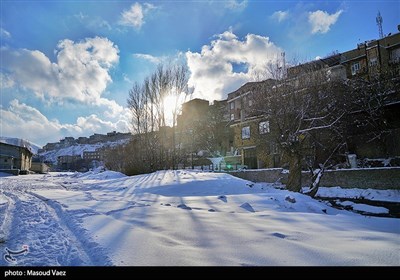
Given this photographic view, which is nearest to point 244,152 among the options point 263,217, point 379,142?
point 379,142

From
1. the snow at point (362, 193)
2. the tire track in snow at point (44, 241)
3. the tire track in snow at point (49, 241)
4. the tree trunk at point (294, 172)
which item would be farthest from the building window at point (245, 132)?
the tire track in snow at point (44, 241)

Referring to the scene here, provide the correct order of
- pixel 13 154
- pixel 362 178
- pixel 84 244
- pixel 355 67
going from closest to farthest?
pixel 84 244, pixel 362 178, pixel 355 67, pixel 13 154

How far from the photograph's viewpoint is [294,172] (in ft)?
51.6

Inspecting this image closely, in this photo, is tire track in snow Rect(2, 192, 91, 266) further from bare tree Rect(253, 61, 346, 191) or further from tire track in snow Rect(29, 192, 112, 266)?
bare tree Rect(253, 61, 346, 191)

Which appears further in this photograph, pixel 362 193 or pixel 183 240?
pixel 362 193

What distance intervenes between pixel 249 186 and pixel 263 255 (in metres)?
10.8

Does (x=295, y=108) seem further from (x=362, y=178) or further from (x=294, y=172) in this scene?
(x=362, y=178)

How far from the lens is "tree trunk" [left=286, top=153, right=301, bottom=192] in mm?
15422

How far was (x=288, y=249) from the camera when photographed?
3.55m

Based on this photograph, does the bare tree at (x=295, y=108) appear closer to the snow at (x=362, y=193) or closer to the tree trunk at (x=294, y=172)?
the tree trunk at (x=294, y=172)

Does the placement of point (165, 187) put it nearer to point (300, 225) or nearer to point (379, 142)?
point (300, 225)

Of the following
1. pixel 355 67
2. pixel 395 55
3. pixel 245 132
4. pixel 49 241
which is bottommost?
pixel 49 241

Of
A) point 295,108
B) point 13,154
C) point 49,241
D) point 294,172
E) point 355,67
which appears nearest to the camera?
point 49,241

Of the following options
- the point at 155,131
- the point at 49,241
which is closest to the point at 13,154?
the point at 155,131
